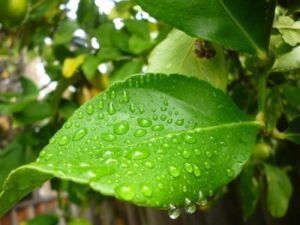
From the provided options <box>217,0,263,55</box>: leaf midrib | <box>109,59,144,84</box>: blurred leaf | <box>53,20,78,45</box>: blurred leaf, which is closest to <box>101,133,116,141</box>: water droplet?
<box>217,0,263,55</box>: leaf midrib

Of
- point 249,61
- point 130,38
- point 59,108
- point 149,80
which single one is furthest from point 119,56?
point 149,80

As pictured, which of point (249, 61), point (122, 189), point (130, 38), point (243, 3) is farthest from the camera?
point (130, 38)

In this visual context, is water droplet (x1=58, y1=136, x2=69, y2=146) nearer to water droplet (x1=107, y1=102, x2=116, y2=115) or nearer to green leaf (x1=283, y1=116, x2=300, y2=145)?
water droplet (x1=107, y1=102, x2=116, y2=115)

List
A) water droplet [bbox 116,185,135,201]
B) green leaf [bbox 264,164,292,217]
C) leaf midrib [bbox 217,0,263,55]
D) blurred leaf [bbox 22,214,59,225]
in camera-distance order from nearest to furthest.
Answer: water droplet [bbox 116,185,135,201] → leaf midrib [bbox 217,0,263,55] → green leaf [bbox 264,164,292,217] → blurred leaf [bbox 22,214,59,225]

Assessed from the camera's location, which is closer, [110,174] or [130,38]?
[110,174]

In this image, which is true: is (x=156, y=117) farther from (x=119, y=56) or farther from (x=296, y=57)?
(x=119, y=56)

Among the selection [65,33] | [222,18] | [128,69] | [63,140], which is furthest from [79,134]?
[65,33]

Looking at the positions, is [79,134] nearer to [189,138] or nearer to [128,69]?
[189,138]
